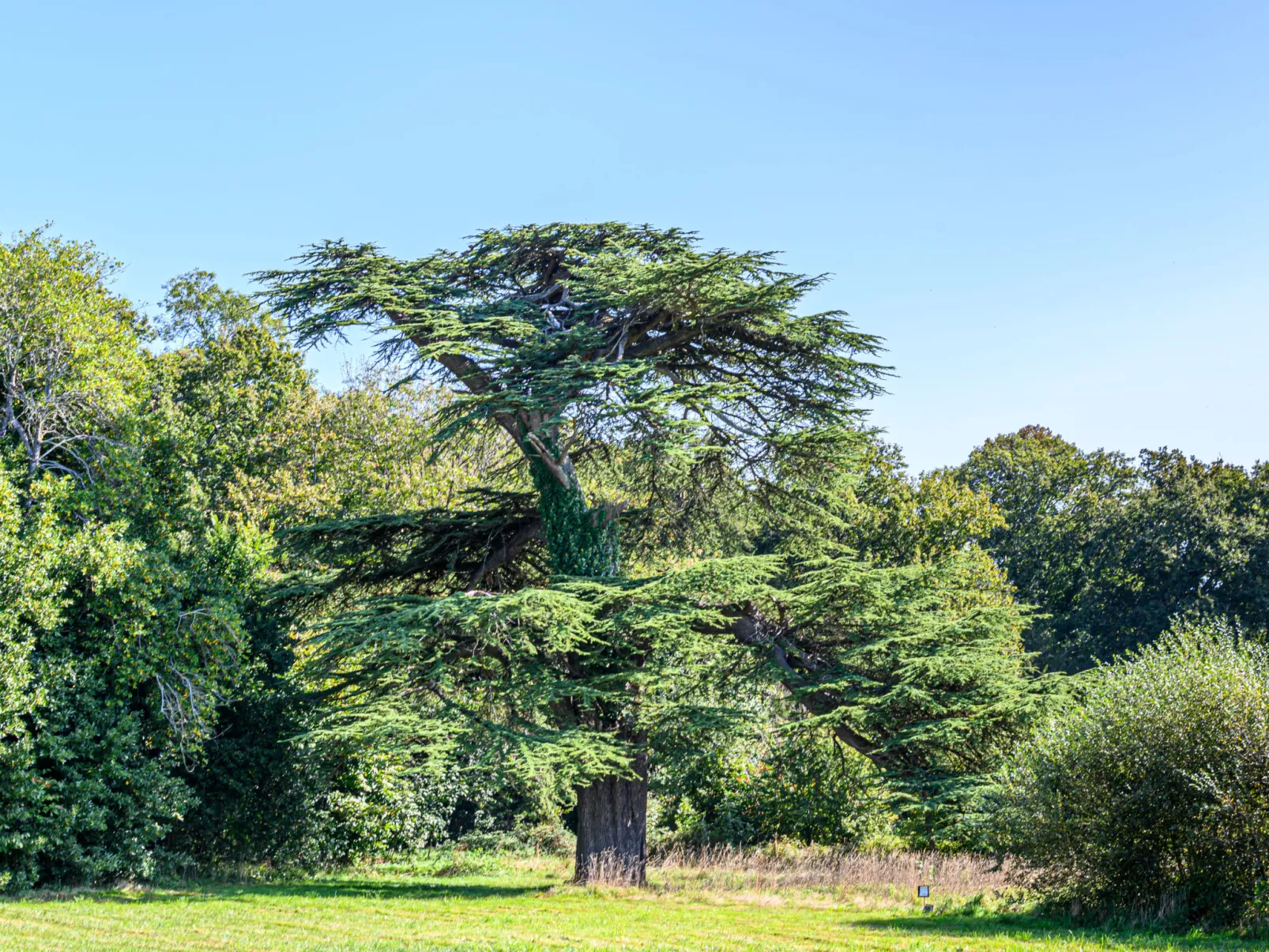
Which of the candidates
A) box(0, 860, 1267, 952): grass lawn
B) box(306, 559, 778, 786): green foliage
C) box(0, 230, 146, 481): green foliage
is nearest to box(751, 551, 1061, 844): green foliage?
box(306, 559, 778, 786): green foliage

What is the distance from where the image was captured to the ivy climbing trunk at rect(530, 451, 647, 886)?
55.2 feet

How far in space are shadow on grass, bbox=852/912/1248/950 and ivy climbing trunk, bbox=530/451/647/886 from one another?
5.11m

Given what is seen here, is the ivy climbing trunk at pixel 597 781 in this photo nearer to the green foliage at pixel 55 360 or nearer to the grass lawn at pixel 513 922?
the grass lawn at pixel 513 922

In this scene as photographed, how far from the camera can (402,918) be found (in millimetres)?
12656

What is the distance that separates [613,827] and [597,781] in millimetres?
771

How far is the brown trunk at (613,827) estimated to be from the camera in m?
16.7

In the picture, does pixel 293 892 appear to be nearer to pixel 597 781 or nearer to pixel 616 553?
pixel 597 781

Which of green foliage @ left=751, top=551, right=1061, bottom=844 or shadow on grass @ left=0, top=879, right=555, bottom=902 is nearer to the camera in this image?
shadow on grass @ left=0, top=879, right=555, bottom=902

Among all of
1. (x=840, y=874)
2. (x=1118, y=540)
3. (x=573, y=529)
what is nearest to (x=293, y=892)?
(x=573, y=529)

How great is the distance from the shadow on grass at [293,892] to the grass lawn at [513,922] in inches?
1.7

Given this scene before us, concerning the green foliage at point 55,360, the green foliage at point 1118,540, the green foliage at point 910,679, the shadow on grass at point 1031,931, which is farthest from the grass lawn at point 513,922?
the green foliage at point 1118,540

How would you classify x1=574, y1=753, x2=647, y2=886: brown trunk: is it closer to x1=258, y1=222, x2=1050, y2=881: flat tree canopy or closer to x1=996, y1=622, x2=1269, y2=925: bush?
x1=258, y1=222, x2=1050, y2=881: flat tree canopy

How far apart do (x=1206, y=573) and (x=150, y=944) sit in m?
34.7

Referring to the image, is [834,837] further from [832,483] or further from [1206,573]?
[1206,573]
